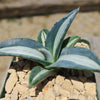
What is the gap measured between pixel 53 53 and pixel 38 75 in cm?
12

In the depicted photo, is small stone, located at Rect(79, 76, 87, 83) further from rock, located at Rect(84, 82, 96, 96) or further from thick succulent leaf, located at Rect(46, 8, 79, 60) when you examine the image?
thick succulent leaf, located at Rect(46, 8, 79, 60)

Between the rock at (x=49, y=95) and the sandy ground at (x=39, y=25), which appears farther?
the sandy ground at (x=39, y=25)

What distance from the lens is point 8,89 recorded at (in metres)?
0.71

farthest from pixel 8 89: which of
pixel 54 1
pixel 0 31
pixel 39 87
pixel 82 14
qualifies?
pixel 82 14

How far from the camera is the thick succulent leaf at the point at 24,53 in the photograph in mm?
628

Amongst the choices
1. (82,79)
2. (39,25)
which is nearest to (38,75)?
(82,79)

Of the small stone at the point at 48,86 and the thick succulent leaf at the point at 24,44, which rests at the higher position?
the thick succulent leaf at the point at 24,44

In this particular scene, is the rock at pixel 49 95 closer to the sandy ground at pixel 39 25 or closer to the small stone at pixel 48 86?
the small stone at pixel 48 86

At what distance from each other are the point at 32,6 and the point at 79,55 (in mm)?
1433

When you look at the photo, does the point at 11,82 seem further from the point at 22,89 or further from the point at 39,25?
the point at 39,25

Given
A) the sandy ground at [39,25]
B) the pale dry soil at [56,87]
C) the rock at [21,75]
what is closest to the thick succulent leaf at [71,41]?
the pale dry soil at [56,87]

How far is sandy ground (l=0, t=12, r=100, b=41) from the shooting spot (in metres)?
1.84

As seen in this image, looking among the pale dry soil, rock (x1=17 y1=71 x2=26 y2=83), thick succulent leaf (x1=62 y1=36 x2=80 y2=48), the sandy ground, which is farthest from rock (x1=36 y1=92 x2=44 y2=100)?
the sandy ground

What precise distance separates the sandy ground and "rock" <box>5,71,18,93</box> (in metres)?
1.07
